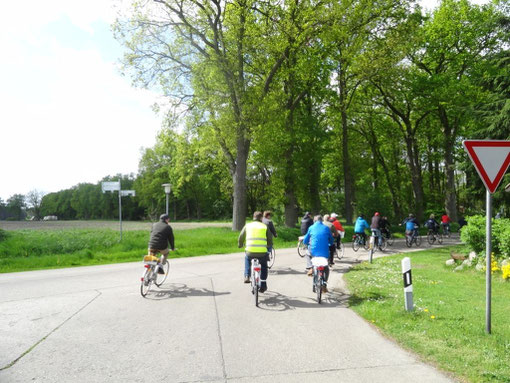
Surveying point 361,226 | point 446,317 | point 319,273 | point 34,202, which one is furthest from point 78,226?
point 34,202

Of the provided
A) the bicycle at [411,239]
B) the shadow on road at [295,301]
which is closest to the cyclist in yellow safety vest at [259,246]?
the shadow on road at [295,301]

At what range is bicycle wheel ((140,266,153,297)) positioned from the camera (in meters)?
8.23

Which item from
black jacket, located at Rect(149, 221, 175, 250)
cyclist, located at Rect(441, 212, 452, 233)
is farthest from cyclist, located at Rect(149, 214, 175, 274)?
cyclist, located at Rect(441, 212, 452, 233)

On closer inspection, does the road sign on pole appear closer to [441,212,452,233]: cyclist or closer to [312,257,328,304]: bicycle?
[312,257,328,304]: bicycle

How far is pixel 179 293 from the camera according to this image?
8547mm

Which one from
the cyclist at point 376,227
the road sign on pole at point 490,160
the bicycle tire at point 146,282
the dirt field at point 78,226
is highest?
the road sign on pole at point 490,160

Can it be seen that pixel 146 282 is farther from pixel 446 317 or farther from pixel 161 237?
pixel 446 317

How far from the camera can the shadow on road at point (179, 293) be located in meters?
Answer: 8.30

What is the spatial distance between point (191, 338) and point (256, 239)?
9.90ft

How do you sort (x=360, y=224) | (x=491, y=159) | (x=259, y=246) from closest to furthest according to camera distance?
(x=491, y=159) < (x=259, y=246) < (x=360, y=224)

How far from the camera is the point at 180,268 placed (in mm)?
12633

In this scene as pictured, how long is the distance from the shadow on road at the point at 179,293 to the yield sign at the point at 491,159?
229 inches

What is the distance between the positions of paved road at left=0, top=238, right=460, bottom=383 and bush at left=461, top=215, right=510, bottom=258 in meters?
5.01

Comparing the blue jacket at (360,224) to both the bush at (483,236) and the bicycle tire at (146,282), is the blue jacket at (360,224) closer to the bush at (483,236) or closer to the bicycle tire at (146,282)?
the bush at (483,236)
